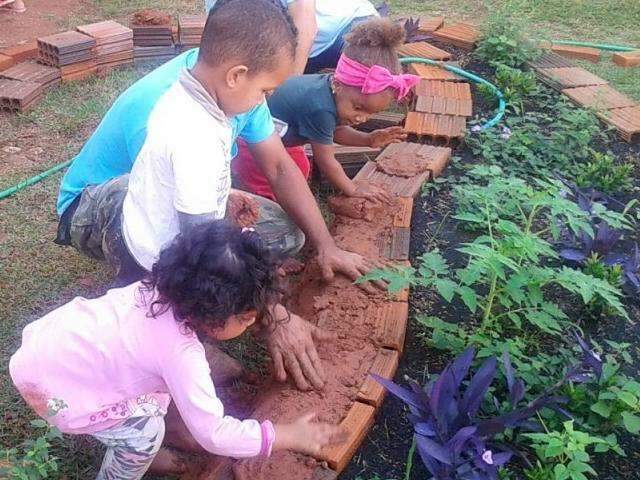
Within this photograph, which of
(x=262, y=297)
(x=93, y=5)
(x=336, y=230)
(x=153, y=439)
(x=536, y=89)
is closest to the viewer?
(x=262, y=297)

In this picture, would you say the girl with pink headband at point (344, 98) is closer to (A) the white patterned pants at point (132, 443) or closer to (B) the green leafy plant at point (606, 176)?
(B) the green leafy plant at point (606, 176)

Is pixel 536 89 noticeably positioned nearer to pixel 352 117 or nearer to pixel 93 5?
pixel 352 117

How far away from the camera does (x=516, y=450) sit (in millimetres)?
2271

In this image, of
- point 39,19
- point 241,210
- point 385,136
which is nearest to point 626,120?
point 385,136

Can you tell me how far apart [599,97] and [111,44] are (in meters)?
3.42

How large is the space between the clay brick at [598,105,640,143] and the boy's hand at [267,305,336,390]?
2825 mm

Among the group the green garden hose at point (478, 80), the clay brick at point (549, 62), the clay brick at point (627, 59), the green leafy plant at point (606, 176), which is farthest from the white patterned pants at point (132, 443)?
the clay brick at point (627, 59)

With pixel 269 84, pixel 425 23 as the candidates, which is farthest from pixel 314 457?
pixel 425 23

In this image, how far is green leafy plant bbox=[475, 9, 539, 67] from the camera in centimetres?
527

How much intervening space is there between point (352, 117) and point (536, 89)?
2.10 meters

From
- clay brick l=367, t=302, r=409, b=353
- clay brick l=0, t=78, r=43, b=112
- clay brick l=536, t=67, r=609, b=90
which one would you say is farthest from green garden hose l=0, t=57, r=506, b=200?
clay brick l=367, t=302, r=409, b=353

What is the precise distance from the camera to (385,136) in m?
3.58

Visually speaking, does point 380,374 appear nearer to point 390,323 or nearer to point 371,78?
point 390,323

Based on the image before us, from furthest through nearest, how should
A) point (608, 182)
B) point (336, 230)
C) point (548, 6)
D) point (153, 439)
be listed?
point (548, 6)
point (608, 182)
point (336, 230)
point (153, 439)
